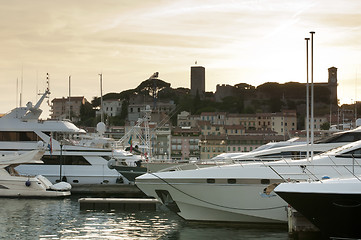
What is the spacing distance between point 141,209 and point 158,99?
103 metres

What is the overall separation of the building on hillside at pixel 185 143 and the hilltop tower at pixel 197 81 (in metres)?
51.9

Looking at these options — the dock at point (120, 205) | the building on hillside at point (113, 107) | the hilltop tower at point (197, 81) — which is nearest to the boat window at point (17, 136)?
the dock at point (120, 205)

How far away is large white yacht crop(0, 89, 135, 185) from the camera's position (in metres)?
39.9

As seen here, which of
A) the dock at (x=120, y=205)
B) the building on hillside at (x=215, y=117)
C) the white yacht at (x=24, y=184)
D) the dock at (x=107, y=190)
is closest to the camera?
the dock at (x=120, y=205)

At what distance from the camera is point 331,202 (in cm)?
1627

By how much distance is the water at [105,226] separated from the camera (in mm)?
20844

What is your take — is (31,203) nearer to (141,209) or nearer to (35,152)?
(35,152)

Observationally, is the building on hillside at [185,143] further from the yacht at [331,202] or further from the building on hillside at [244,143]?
the yacht at [331,202]

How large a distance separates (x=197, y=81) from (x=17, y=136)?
91492mm

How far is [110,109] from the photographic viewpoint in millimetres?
134125

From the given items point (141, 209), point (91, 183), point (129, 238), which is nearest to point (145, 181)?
point (129, 238)

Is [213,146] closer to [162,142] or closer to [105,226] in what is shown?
[162,142]

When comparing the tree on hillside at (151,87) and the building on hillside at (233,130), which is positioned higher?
the tree on hillside at (151,87)

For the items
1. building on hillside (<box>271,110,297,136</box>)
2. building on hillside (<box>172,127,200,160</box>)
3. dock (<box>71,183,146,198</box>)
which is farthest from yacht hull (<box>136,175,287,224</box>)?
building on hillside (<box>271,110,297,136</box>)
